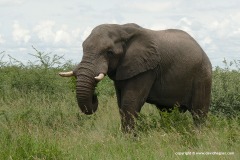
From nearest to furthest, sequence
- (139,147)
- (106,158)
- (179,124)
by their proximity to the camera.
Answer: (106,158) → (139,147) → (179,124)

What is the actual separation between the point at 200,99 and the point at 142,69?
132cm

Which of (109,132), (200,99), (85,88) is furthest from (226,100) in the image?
(85,88)

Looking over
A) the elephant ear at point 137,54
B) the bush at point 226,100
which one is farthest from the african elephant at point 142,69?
the bush at point 226,100

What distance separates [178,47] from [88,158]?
3020 millimetres

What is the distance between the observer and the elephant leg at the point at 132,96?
841cm

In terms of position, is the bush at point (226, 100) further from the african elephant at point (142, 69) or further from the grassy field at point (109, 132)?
the african elephant at point (142, 69)

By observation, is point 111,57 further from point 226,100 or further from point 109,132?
point 226,100

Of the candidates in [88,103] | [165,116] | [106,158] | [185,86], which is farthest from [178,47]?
[106,158]

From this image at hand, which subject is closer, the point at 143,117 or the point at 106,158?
the point at 106,158

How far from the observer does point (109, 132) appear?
9.01 metres

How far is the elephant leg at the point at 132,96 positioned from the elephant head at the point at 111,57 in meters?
0.15

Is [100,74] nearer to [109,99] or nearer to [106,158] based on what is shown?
[106,158]

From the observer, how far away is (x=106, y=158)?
6.65 metres

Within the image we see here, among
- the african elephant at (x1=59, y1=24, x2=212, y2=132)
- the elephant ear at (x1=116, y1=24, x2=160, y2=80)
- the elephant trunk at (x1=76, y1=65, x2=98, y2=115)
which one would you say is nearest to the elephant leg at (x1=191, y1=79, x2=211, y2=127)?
the african elephant at (x1=59, y1=24, x2=212, y2=132)
